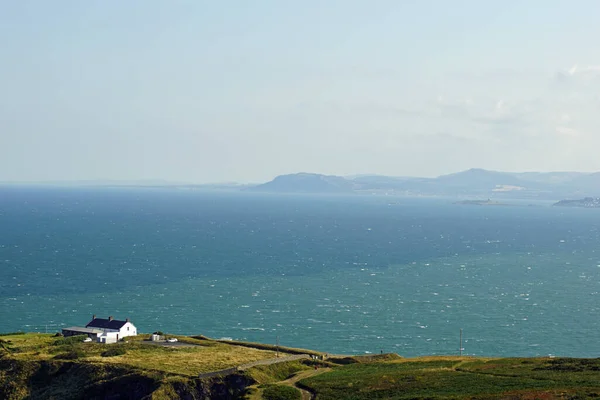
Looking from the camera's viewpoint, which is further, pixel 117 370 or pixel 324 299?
pixel 324 299

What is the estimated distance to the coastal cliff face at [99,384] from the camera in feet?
212

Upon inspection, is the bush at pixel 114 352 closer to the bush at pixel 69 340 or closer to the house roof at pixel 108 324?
the bush at pixel 69 340

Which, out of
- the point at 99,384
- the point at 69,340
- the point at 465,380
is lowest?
the point at 69,340

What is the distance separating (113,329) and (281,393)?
36300 mm

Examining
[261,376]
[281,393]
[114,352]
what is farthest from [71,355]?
[281,393]

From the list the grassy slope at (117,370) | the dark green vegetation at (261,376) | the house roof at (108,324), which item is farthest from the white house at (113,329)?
the dark green vegetation at (261,376)

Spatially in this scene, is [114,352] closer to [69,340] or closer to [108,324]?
[69,340]

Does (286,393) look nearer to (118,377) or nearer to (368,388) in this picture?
(368,388)

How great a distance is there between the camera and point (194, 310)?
121 m

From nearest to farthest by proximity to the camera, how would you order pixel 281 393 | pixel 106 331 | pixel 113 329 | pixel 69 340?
pixel 281 393 → pixel 69 340 → pixel 106 331 → pixel 113 329

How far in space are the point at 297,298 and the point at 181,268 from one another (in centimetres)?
4610

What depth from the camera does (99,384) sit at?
66.6 metres

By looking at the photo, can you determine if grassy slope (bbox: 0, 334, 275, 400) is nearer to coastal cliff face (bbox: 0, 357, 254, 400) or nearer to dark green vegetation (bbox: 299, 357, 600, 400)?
coastal cliff face (bbox: 0, 357, 254, 400)

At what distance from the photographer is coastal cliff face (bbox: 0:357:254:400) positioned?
64562 millimetres
